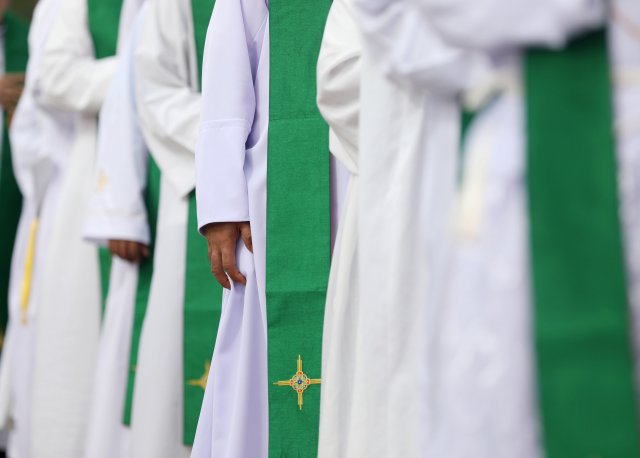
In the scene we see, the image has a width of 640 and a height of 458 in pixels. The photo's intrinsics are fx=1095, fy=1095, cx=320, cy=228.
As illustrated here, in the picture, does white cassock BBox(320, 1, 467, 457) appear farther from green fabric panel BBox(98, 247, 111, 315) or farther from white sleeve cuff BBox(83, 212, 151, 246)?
green fabric panel BBox(98, 247, 111, 315)

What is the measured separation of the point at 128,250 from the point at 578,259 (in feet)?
7.97

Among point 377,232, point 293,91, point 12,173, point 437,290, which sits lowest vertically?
point 437,290

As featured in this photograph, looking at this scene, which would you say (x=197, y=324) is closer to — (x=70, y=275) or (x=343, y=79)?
(x=70, y=275)

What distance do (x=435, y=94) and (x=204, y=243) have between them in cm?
166

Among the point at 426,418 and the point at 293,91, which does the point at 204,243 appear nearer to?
the point at 293,91

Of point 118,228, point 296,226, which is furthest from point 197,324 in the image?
point 296,226

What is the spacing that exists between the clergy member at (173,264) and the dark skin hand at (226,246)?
476 millimetres

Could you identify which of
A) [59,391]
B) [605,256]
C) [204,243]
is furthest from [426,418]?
[59,391]

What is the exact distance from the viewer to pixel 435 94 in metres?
2.09

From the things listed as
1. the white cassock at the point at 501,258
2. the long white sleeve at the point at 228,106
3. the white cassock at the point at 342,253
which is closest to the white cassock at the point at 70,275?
the long white sleeve at the point at 228,106

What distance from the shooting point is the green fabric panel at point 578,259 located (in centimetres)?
174

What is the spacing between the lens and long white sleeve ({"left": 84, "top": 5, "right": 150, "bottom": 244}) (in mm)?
3939

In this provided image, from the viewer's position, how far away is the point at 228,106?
310 cm

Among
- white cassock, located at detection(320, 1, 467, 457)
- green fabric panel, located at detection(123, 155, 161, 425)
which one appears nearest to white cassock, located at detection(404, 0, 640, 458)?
white cassock, located at detection(320, 1, 467, 457)
